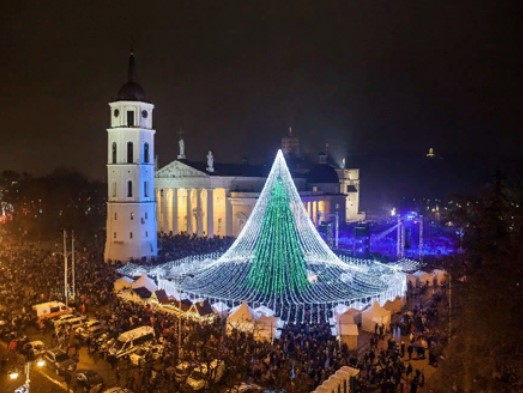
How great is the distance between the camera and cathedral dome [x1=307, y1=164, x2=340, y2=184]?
65.9 metres

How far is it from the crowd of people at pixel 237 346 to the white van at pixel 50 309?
15.5 inches

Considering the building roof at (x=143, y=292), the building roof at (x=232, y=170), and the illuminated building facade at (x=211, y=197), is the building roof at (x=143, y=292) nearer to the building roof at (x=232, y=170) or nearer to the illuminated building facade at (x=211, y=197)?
the illuminated building facade at (x=211, y=197)

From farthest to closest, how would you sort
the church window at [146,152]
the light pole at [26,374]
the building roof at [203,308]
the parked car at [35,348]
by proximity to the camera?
the church window at [146,152] → the building roof at [203,308] → the parked car at [35,348] → the light pole at [26,374]

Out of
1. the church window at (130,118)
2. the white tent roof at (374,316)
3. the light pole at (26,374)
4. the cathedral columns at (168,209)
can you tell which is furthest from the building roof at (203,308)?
the cathedral columns at (168,209)

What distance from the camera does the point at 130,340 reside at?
18.5 meters

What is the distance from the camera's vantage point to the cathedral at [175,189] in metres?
37.8

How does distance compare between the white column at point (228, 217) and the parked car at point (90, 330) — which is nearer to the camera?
the parked car at point (90, 330)

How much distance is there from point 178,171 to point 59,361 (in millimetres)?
40748

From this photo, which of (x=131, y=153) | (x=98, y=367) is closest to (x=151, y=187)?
(x=131, y=153)

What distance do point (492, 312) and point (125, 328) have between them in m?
13.9

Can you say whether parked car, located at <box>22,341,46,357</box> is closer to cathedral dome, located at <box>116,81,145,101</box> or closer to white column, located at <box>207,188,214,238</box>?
cathedral dome, located at <box>116,81,145,101</box>

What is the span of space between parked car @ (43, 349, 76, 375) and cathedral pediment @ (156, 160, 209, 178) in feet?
124

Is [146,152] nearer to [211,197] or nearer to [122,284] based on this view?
[122,284]

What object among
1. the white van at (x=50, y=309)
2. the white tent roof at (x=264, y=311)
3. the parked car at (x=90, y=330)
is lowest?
the parked car at (x=90, y=330)
